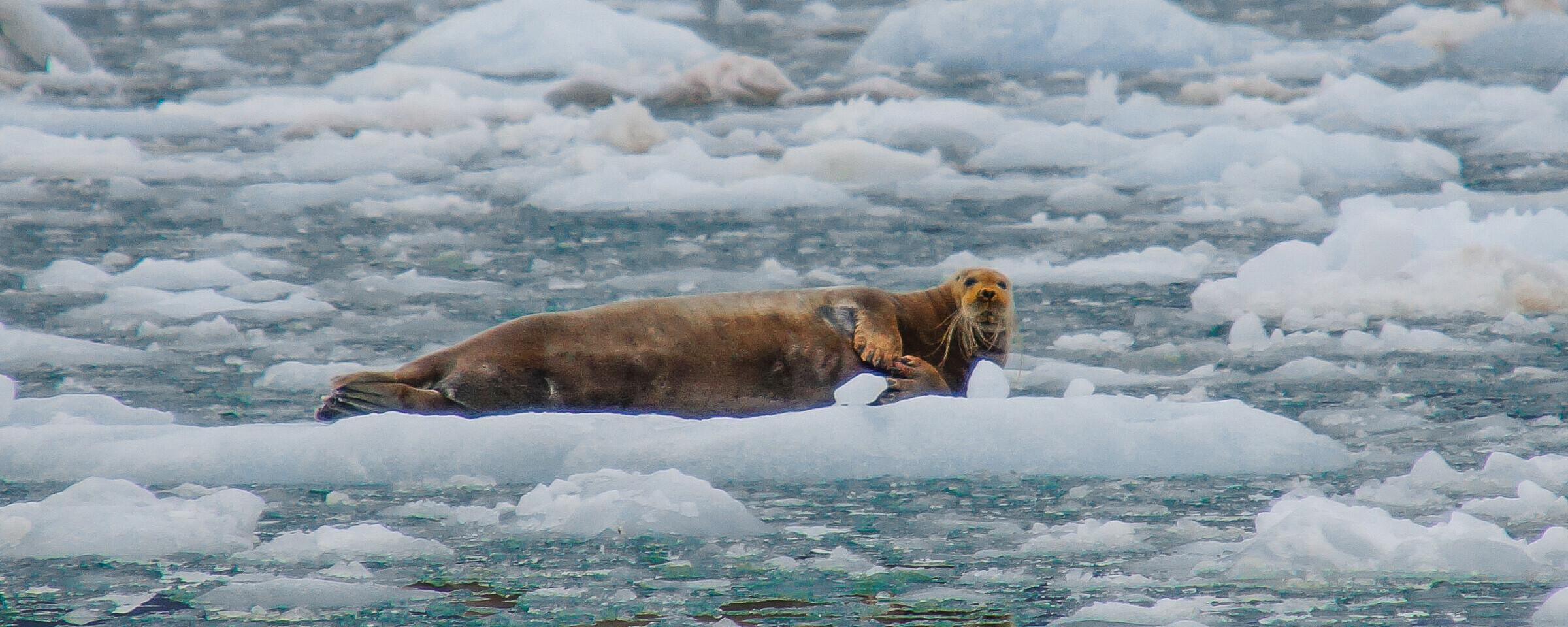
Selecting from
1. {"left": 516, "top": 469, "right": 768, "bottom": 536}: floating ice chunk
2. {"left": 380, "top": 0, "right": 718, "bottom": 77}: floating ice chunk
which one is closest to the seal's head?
{"left": 516, "top": 469, "right": 768, "bottom": 536}: floating ice chunk

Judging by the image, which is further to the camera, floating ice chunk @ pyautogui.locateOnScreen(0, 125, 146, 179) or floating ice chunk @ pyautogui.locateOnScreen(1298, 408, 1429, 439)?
floating ice chunk @ pyautogui.locateOnScreen(0, 125, 146, 179)

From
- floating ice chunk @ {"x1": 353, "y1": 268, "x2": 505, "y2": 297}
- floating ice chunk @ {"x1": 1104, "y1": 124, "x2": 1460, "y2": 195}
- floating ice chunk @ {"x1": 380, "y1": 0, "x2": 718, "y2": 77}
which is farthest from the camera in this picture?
floating ice chunk @ {"x1": 380, "y1": 0, "x2": 718, "y2": 77}

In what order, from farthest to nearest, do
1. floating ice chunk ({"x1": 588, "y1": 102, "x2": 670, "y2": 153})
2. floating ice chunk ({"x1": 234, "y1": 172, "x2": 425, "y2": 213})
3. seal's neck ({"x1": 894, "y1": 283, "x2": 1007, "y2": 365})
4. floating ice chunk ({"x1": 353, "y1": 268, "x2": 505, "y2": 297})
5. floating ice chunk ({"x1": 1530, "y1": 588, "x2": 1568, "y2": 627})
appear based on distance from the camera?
floating ice chunk ({"x1": 588, "y1": 102, "x2": 670, "y2": 153})
floating ice chunk ({"x1": 234, "y1": 172, "x2": 425, "y2": 213})
floating ice chunk ({"x1": 353, "y1": 268, "x2": 505, "y2": 297})
seal's neck ({"x1": 894, "y1": 283, "x2": 1007, "y2": 365})
floating ice chunk ({"x1": 1530, "y1": 588, "x2": 1568, "y2": 627})

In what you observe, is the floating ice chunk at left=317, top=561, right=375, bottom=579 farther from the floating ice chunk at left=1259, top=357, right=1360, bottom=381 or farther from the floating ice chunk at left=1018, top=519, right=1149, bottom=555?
the floating ice chunk at left=1259, top=357, right=1360, bottom=381

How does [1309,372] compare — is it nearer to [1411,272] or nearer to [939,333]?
[939,333]

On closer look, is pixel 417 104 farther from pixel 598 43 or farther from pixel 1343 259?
pixel 1343 259

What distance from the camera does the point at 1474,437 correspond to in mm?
3742

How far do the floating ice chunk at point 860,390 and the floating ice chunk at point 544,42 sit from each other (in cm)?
948

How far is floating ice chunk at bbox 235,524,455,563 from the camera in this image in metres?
2.91

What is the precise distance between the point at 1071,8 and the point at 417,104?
4.97 metres

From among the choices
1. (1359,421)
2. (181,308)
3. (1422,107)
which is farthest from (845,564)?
(1422,107)

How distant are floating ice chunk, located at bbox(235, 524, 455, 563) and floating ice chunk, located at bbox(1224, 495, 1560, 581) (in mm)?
1321

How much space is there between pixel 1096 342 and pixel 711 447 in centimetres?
183

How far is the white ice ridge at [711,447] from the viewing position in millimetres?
3510
